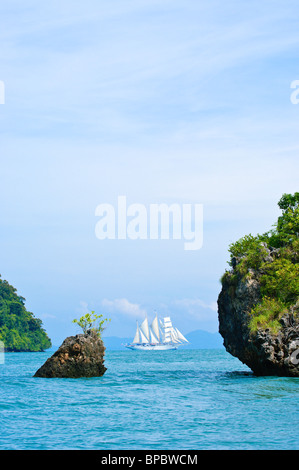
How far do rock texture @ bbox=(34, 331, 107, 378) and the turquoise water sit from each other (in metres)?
1.73

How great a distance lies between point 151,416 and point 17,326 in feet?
401

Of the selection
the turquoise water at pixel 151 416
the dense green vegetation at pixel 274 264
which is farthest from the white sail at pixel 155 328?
the turquoise water at pixel 151 416

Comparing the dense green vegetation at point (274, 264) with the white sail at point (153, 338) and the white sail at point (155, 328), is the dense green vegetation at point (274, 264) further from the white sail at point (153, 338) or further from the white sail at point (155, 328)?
the white sail at point (153, 338)

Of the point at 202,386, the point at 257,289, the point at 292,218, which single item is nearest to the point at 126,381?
the point at 202,386

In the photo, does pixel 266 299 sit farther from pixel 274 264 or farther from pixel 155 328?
pixel 155 328

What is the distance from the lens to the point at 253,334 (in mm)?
33250

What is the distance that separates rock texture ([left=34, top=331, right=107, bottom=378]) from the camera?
3434cm

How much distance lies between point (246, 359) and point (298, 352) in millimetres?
6038

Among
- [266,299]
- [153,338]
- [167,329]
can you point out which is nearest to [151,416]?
[266,299]

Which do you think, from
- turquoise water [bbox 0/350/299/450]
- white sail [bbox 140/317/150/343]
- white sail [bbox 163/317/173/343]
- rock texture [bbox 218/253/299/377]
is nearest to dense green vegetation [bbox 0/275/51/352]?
white sail [bbox 140/317/150/343]

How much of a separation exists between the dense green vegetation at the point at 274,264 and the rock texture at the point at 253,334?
0.37m

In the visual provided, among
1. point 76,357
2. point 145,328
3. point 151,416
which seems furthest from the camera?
point 145,328

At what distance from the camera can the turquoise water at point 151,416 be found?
1697 cm

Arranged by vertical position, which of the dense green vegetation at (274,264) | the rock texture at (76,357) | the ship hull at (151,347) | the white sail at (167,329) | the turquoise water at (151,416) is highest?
the dense green vegetation at (274,264)
